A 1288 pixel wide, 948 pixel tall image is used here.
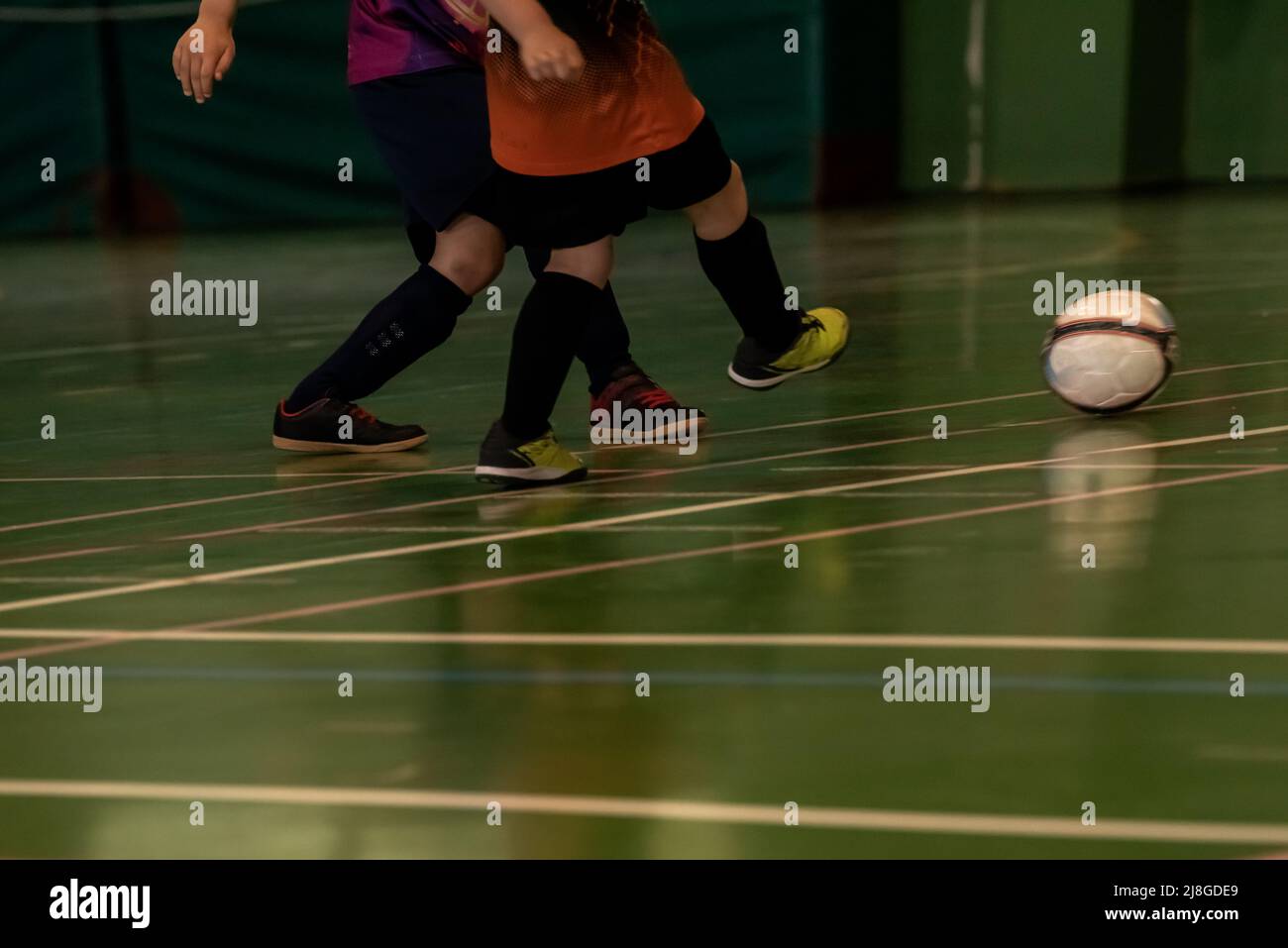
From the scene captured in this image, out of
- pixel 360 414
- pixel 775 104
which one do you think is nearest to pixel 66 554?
pixel 360 414

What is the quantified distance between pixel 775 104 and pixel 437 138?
40.8 feet

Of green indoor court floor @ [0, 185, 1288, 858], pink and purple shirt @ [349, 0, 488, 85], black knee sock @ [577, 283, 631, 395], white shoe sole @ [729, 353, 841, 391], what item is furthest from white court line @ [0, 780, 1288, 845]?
white shoe sole @ [729, 353, 841, 391]

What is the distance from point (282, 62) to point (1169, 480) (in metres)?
14.2

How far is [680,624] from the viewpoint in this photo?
358 centimetres

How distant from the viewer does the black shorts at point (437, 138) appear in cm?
541

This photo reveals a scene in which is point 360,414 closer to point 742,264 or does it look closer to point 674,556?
point 742,264

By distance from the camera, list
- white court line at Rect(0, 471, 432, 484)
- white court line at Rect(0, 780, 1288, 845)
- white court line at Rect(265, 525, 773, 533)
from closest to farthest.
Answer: white court line at Rect(0, 780, 1288, 845) → white court line at Rect(265, 525, 773, 533) → white court line at Rect(0, 471, 432, 484)

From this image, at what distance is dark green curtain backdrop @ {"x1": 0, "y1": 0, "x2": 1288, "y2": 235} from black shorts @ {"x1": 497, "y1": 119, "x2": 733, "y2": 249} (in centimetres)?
1263

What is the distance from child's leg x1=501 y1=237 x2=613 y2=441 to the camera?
16.3 ft

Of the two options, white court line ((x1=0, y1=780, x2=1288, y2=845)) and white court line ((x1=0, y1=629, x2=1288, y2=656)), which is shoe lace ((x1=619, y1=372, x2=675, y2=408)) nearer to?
white court line ((x1=0, y1=629, x2=1288, y2=656))

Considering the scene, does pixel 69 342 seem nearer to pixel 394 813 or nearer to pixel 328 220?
pixel 394 813

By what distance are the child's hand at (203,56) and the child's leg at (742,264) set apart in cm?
117

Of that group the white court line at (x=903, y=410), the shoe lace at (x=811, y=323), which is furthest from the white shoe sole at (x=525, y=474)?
the shoe lace at (x=811, y=323)
